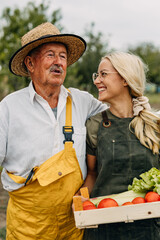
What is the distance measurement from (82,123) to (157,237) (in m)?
1.29

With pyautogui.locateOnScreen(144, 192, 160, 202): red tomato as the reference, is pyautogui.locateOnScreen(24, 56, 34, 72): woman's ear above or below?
above

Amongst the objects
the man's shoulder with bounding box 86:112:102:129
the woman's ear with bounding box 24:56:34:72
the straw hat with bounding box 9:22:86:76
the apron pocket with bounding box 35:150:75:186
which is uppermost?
the straw hat with bounding box 9:22:86:76

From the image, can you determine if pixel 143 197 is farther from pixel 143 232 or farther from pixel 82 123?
pixel 82 123

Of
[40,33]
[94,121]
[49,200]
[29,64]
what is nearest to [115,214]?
[49,200]

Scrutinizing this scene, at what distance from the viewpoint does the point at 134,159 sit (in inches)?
102

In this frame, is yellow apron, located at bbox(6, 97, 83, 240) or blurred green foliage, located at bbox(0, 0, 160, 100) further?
blurred green foliage, located at bbox(0, 0, 160, 100)

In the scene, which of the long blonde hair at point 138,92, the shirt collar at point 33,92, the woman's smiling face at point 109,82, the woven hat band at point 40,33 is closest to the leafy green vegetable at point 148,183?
the long blonde hair at point 138,92

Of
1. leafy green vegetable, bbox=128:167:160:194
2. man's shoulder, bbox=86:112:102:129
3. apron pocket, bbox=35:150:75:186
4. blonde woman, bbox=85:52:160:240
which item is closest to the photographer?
leafy green vegetable, bbox=128:167:160:194

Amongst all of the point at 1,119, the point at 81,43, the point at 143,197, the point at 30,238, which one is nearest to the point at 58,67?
the point at 81,43

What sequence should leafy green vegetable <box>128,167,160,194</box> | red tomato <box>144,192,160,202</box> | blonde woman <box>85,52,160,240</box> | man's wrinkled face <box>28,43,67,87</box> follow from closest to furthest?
red tomato <box>144,192,160,202</box>
leafy green vegetable <box>128,167,160,194</box>
blonde woman <box>85,52,160,240</box>
man's wrinkled face <box>28,43,67,87</box>

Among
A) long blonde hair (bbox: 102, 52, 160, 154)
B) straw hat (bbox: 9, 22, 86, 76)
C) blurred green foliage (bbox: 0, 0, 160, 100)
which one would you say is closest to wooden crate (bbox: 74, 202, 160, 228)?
long blonde hair (bbox: 102, 52, 160, 154)

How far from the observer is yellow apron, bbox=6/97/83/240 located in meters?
2.50

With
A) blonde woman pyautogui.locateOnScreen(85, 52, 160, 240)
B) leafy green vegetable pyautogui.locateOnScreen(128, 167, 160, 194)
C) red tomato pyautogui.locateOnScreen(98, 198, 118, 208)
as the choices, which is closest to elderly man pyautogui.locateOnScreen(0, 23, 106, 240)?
blonde woman pyautogui.locateOnScreen(85, 52, 160, 240)

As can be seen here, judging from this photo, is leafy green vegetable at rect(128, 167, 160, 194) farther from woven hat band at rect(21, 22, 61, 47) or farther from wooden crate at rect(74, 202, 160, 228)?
woven hat band at rect(21, 22, 61, 47)
